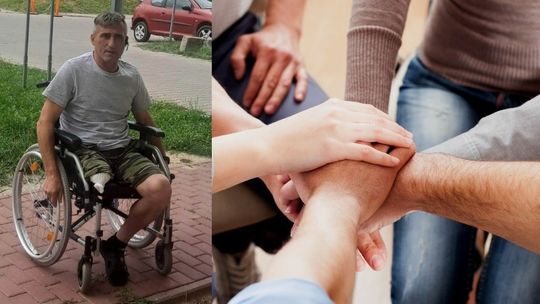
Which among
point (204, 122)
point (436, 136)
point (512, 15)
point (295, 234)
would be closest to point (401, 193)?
point (436, 136)

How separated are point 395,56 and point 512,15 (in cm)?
26

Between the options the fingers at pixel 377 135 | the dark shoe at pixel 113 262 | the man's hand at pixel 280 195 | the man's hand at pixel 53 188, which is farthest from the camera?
the dark shoe at pixel 113 262

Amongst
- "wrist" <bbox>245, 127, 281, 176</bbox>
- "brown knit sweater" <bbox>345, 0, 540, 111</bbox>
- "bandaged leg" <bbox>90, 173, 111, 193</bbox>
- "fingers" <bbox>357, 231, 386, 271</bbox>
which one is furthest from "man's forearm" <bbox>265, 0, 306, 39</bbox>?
"bandaged leg" <bbox>90, 173, 111, 193</bbox>

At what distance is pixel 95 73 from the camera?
2.01m

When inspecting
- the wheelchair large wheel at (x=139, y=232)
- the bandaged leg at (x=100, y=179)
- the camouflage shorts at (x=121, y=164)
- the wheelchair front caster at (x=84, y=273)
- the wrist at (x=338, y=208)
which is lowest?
the wheelchair front caster at (x=84, y=273)

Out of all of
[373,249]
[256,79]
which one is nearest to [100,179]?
[256,79]

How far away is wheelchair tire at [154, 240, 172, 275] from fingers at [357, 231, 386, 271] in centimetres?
81

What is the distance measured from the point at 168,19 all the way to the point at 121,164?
0.44 metres

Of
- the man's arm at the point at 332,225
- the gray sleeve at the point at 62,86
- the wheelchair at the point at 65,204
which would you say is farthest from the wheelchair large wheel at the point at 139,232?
the man's arm at the point at 332,225

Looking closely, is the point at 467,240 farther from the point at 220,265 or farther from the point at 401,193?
the point at 220,265

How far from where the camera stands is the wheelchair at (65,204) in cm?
207

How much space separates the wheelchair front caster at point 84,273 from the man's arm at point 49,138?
0.24 m

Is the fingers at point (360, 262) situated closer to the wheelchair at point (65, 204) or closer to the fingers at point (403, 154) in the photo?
the fingers at point (403, 154)

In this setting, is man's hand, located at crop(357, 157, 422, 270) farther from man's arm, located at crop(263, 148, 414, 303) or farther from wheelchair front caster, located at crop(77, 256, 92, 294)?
wheelchair front caster, located at crop(77, 256, 92, 294)
